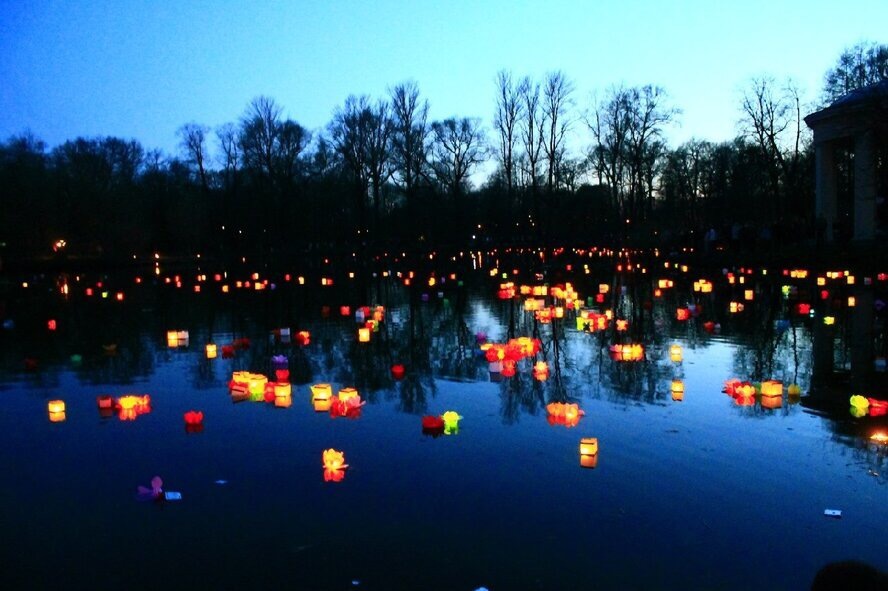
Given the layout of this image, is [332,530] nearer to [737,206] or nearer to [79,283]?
[79,283]

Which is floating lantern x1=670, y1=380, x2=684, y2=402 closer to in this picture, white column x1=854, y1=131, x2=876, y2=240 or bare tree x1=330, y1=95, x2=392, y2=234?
white column x1=854, y1=131, x2=876, y2=240

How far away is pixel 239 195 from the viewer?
59375 millimetres

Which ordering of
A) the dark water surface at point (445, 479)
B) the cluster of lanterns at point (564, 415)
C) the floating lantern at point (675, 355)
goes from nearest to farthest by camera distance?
the dark water surface at point (445, 479) < the cluster of lanterns at point (564, 415) < the floating lantern at point (675, 355)

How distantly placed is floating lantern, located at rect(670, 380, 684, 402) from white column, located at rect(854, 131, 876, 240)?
2080 cm

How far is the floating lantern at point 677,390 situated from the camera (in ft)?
26.3

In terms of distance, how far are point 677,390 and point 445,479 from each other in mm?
3676

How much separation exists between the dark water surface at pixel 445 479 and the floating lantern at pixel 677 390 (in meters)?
Answer: 0.10

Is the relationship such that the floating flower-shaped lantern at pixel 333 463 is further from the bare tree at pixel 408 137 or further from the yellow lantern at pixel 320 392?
the bare tree at pixel 408 137

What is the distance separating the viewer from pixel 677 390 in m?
8.19

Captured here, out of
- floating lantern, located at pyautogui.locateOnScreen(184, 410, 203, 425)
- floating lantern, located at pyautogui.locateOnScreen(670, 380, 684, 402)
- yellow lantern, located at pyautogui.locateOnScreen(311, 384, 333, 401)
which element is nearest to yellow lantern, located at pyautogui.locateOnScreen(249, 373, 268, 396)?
yellow lantern, located at pyautogui.locateOnScreen(311, 384, 333, 401)

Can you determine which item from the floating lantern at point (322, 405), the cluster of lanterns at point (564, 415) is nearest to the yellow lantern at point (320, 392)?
the floating lantern at point (322, 405)

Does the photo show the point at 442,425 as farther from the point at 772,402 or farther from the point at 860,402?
the point at 860,402

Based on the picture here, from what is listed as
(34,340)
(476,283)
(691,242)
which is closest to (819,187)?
(691,242)

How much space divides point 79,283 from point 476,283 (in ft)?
54.6
